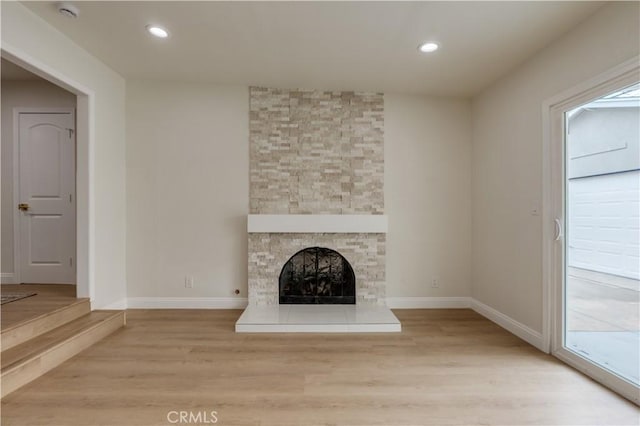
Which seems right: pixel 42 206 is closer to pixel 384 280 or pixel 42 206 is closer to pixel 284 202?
pixel 284 202

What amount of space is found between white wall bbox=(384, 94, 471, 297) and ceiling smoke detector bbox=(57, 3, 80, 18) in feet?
9.87

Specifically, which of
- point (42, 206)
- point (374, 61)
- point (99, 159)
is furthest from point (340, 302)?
point (42, 206)

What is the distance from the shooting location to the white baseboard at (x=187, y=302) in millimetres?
3389

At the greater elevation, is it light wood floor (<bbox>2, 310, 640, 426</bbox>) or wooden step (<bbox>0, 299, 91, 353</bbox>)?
wooden step (<bbox>0, 299, 91, 353</bbox>)

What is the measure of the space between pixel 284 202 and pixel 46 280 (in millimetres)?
3059

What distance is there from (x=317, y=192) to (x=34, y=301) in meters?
3.00

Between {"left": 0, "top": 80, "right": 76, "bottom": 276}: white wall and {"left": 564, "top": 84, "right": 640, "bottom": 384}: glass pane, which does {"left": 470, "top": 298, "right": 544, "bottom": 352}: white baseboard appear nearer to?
{"left": 564, "top": 84, "right": 640, "bottom": 384}: glass pane

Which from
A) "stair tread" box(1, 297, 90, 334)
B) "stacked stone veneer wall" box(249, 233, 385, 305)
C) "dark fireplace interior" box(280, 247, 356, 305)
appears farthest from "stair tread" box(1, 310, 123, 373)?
"dark fireplace interior" box(280, 247, 356, 305)

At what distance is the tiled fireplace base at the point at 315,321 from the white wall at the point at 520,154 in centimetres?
121

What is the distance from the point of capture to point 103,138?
10.00 feet

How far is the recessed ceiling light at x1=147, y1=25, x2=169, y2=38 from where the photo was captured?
91.0 inches

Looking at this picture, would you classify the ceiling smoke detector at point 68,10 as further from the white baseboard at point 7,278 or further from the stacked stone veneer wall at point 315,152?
the white baseboard at point 7,278

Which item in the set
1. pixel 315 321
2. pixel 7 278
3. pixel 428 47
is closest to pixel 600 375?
pixel 315 321

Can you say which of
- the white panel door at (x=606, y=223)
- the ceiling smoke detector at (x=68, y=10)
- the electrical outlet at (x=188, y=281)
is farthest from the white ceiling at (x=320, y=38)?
the electrical outlet at (x=188, y=281)
